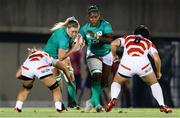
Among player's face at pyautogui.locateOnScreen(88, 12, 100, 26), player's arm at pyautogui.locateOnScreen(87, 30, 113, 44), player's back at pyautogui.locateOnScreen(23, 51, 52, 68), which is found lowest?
player's back at pyautogui.locateOnScreen(23, 51, 52, 68)

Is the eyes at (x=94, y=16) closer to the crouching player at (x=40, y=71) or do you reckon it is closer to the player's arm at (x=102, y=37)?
the player's arm at (x=102, y=37)

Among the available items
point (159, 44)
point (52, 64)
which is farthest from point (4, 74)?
point (52, 64)

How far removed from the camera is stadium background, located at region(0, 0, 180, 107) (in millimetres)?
24266

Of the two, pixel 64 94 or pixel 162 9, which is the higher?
pixel 162 9

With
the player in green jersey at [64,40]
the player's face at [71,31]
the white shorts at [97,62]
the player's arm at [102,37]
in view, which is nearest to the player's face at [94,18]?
the player's arm at [102,37]

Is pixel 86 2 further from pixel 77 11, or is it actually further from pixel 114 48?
pixel 114 48

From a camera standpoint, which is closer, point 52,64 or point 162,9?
point 52,64

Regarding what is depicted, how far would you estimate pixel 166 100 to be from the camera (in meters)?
25.2

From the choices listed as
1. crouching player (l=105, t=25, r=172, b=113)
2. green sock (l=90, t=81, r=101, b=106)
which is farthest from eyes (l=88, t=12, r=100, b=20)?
green sock (l=90, t=81, r=101, b=106)

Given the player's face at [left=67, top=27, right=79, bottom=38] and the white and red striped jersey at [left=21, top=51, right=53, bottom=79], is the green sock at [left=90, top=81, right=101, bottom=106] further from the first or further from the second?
the white and red striped jersey at [left=21, top=51, right=53, bottom=79]

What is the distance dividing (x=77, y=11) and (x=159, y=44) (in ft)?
9.72

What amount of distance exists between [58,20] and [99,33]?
9499 mm

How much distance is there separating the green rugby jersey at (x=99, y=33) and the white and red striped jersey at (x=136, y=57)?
99 centimetres

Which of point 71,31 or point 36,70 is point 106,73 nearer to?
point 71,31
